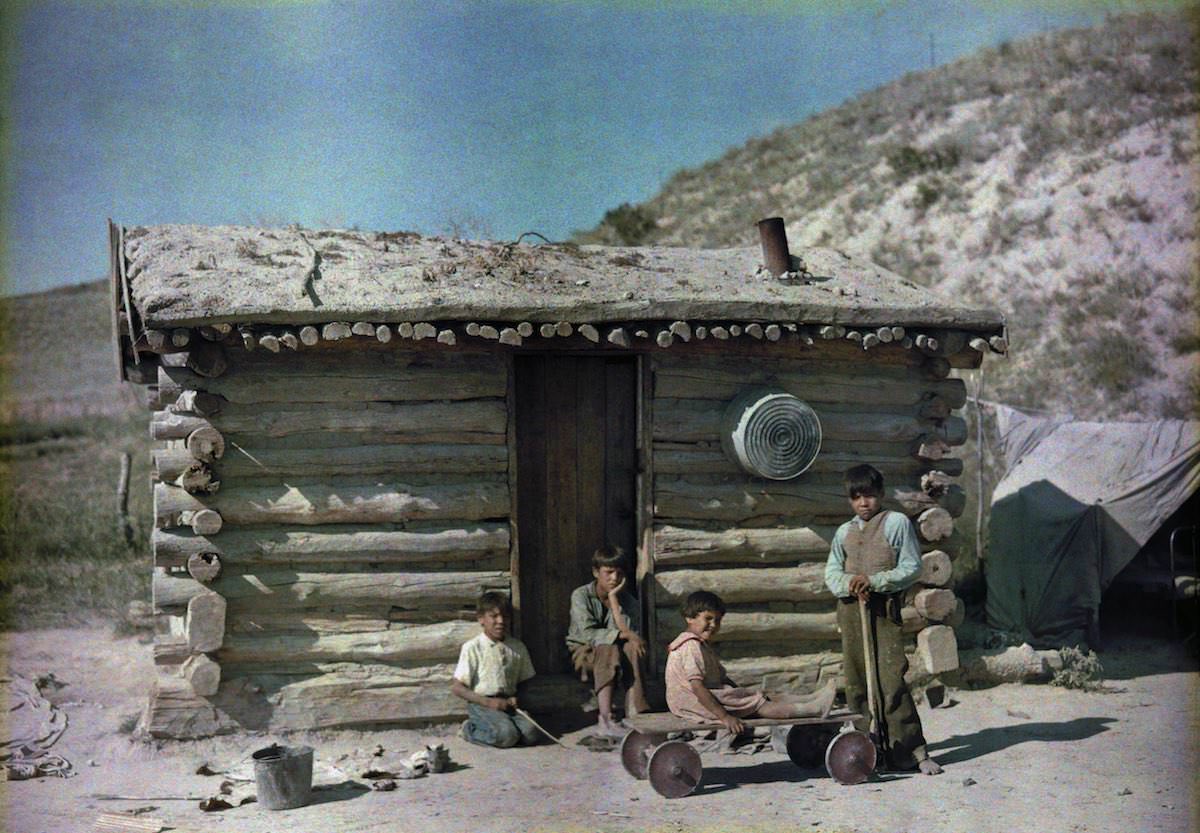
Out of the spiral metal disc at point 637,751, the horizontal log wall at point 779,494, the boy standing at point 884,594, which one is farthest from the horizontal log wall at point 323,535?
the boy standing at point 884,594

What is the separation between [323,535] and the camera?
7863 mm

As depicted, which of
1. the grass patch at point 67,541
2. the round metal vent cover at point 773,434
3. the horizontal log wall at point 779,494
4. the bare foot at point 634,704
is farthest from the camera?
the grass patch at point 67,541

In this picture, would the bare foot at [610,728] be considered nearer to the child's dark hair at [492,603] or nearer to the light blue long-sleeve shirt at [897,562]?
the child's dark hair at [492,603]

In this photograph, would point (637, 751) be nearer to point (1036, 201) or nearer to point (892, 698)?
point (892, 698)

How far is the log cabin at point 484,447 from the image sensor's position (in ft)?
25.2

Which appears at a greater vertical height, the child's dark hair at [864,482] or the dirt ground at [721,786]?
the child's dark hair at [864,482]

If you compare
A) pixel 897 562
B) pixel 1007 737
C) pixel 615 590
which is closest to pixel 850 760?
pixel 897 562

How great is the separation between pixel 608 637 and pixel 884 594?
202 centimetres

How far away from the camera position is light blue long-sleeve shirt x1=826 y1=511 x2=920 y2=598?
679 centimetres

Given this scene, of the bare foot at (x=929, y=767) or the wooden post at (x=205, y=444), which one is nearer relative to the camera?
the bare foot at (x=929, y=767)

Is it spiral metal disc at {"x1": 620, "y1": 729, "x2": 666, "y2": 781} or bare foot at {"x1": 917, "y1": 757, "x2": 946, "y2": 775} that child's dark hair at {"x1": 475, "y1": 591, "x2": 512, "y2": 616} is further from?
bare foot at {"x1": 917, "y1": 757, "x2": 946, "y2": 775}

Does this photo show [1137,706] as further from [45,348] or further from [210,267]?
[45,348]

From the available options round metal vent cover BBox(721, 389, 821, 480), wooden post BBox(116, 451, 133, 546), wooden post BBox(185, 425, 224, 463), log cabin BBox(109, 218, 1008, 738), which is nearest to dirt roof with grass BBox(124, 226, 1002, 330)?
log cabin BBox(109, 218, 1008, 738)

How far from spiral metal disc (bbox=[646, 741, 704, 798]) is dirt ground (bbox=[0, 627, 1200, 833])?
0.08 meters
